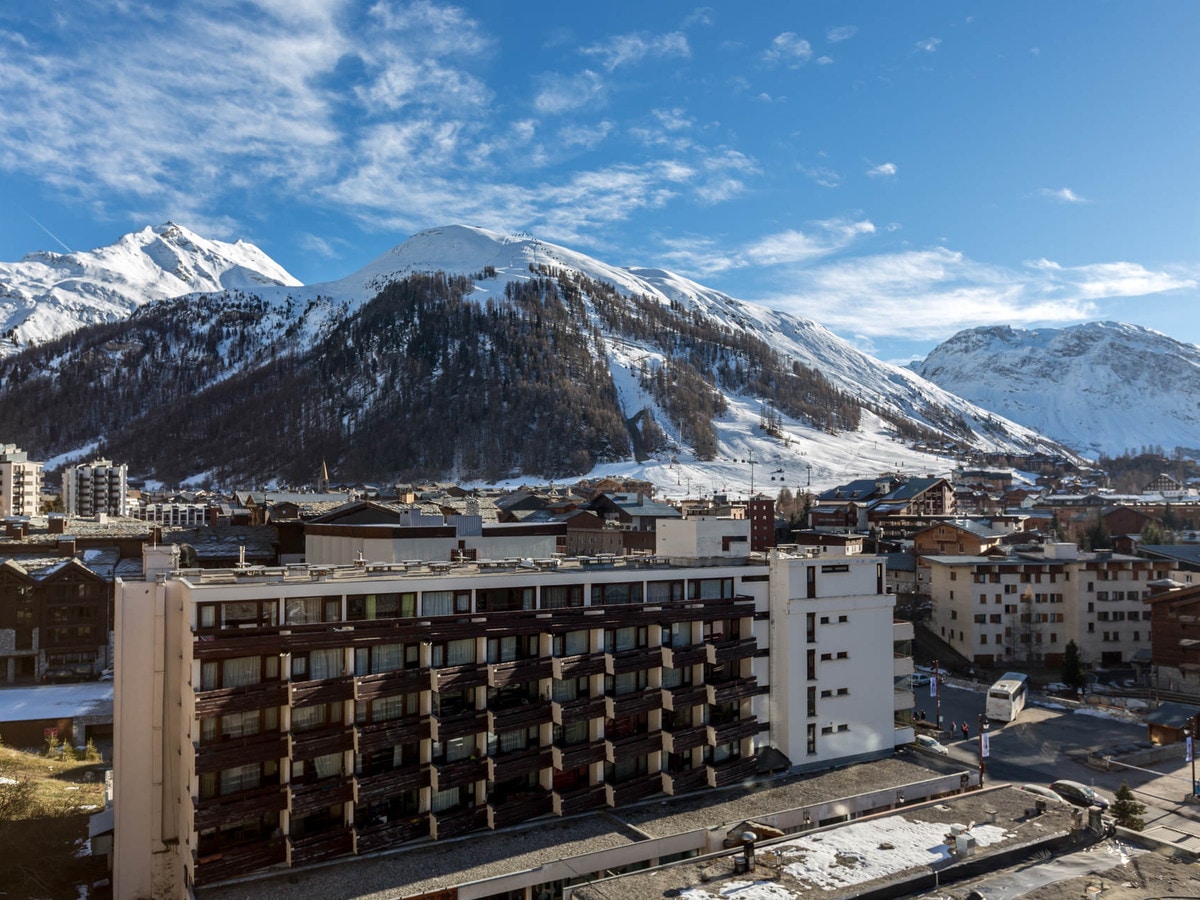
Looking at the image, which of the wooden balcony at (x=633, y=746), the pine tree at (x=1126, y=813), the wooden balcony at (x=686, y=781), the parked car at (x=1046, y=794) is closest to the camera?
the parked car at (x=1046, y=794)

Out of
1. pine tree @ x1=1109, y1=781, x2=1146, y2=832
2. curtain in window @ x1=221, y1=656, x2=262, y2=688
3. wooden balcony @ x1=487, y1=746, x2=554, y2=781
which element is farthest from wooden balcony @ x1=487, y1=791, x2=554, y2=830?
pine tree @ x1=1109, y1=781, x2=1146, y2=832

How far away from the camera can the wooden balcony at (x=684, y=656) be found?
38584 millimetres

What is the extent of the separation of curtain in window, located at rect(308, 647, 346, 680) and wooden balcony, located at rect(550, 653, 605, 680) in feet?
29.2

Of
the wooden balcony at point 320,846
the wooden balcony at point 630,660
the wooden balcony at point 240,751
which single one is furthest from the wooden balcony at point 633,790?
the wooden balcony at point 240,751

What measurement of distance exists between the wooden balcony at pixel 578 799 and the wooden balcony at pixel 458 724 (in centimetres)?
504

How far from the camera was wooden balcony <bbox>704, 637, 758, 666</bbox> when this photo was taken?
3991 centimetres

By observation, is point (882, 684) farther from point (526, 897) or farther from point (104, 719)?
point (104, 719)

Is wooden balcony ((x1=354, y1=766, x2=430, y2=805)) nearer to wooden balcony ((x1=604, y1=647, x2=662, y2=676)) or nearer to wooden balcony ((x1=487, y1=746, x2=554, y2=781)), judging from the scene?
wooden balcony ((x1=487, y1=746, x2=554, y2=781))

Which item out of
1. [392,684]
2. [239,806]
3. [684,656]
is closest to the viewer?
[239,806]

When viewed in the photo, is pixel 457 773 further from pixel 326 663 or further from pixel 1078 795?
pixel 1078 795

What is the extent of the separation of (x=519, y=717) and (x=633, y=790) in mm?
7447

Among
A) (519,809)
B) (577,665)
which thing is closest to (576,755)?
(519,809)

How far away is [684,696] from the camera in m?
39.1

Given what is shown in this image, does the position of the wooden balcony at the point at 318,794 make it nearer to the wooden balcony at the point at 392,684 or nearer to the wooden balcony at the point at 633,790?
the wooden balcony at the point at 392,684
